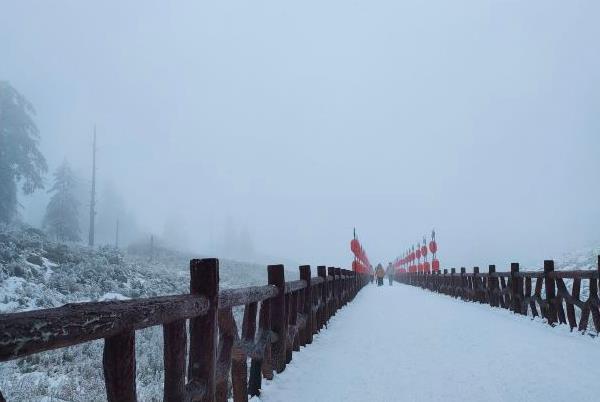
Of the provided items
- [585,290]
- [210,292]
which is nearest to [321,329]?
[210,292]

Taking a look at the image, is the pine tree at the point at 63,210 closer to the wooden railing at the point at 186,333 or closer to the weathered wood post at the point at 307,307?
the weathered wood post at the point at 307,307

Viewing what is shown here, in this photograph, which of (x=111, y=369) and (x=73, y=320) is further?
(x=111, y=369)

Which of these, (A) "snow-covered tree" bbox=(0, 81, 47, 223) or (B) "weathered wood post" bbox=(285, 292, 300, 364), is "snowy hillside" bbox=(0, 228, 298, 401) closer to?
(B) "weathered wood post" bbox=(285, 292, 300, 364)

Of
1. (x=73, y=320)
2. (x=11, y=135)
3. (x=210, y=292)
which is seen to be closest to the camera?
(x=73, y=320)

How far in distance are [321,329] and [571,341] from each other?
503cm

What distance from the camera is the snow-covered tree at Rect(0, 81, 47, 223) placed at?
34281 millimetres

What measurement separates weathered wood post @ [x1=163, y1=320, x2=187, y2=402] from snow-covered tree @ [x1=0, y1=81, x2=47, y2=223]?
3587cm

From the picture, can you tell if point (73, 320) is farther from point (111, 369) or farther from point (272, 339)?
point (272, 339)

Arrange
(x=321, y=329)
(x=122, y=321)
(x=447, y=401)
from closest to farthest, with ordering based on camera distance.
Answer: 1. (x=122, y=321)
2. (x=447, y=401)
3. (x=321, y=329)

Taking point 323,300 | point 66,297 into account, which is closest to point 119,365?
point 323,300

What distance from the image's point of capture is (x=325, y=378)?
6445 mm

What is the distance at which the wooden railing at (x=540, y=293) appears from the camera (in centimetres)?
966

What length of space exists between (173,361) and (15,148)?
127ft

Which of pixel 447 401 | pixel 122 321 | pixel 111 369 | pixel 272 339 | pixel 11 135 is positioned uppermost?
pixel 11 135
